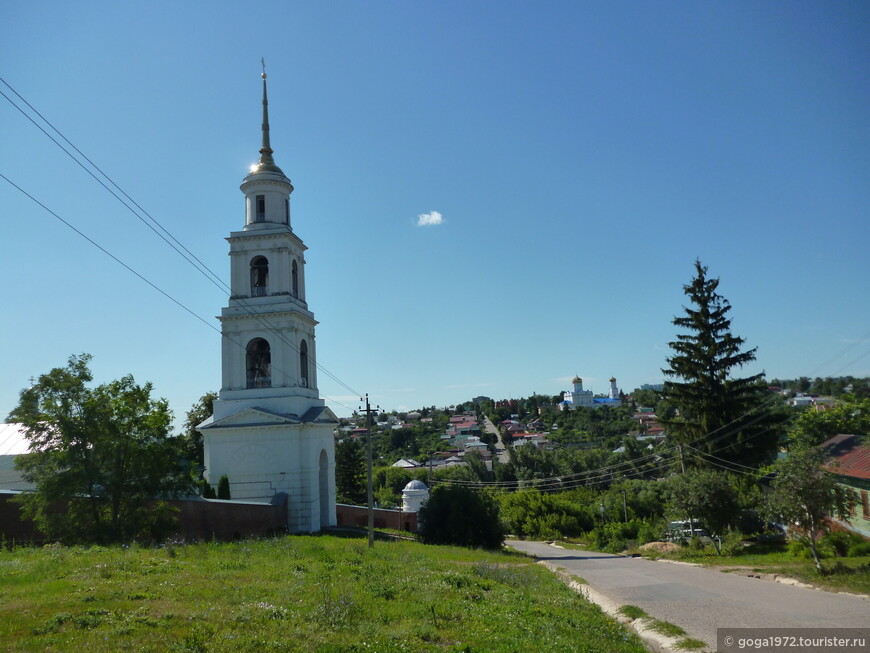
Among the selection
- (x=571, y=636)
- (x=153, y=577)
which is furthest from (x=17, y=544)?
(x=571, y=636)

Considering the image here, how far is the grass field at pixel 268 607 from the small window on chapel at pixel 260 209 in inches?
755

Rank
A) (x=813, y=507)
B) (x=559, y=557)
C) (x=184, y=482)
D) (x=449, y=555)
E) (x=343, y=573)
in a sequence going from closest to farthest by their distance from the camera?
(x=343, y=573), (x=813, y=507), (x=184, y=482), (x=449, y=555), (x=559, y=557)

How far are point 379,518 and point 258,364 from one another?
1079cm

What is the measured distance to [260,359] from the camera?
3159 cm

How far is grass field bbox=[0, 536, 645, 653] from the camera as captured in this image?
27.8ft

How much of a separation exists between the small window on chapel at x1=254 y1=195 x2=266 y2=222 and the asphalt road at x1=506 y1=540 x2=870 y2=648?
839 inches

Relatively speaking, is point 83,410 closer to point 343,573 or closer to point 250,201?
point 343,573

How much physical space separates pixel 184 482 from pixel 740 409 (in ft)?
80.8

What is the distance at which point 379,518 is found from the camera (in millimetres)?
35469

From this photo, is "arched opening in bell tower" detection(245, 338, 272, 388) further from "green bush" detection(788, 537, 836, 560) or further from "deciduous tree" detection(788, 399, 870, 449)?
"deciduous tree" detection(788, 399, 870, 449)

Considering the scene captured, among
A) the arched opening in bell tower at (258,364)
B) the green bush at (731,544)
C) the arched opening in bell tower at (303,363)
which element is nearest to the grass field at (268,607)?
the green bush at (731,544)

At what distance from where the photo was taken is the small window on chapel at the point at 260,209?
32.3m

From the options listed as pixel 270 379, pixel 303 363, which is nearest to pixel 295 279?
pixel 303 363

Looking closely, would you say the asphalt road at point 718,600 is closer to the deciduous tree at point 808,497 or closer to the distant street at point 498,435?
the deciduous tree at point 808,497
